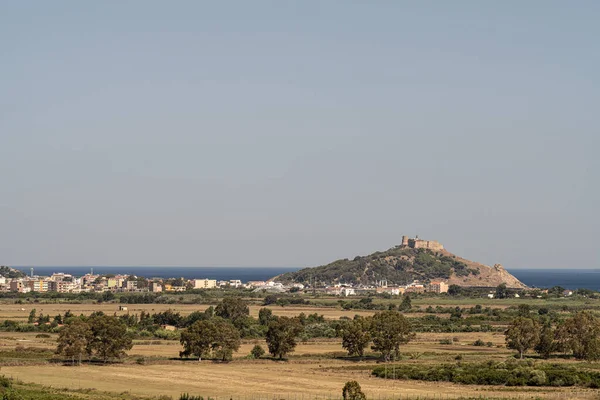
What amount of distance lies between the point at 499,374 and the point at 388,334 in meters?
16.9

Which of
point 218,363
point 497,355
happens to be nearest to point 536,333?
point 497,355

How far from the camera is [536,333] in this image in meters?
82.6

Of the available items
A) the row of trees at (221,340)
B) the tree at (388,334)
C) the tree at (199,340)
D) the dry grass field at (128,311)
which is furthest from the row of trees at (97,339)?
the dry grass field at (128,311)

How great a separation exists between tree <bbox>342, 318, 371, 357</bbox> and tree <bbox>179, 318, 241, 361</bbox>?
1106 centimetres

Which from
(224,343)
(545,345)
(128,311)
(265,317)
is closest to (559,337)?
(545,345)

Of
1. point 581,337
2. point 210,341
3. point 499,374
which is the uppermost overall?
point 581,337

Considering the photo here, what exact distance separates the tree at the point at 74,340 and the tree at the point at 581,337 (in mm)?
45260

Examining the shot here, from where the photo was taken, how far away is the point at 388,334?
261 ft

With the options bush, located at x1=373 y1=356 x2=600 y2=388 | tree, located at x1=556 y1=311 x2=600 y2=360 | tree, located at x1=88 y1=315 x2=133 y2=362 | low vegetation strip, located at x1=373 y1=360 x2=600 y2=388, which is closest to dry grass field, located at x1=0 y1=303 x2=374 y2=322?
tree, located at x1=88 y1=315 x2=133 y2=362

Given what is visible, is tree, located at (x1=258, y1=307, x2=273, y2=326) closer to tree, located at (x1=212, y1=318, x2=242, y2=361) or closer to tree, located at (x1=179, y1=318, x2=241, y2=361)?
tree, located at (x1=179, y1=318, x2=241, y2=361)

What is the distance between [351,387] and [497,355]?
116 feet

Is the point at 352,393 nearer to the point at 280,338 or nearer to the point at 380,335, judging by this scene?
the point at 380,335

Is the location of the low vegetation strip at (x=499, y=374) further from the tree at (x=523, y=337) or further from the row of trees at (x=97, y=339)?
the row of trees at (x=97, y=339)

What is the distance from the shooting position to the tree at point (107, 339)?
74938mm
